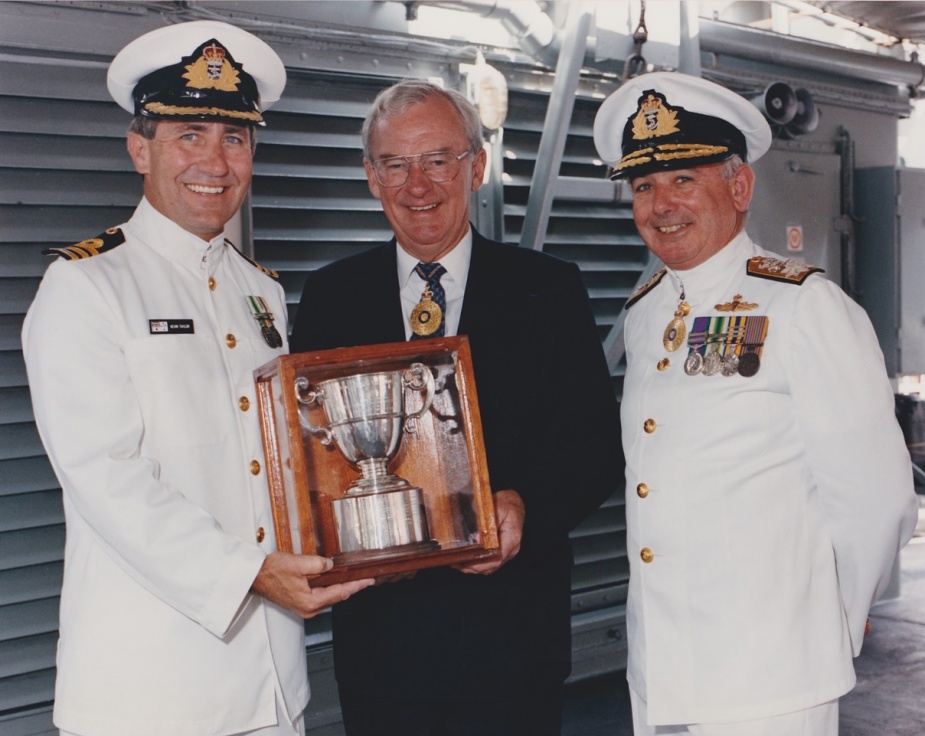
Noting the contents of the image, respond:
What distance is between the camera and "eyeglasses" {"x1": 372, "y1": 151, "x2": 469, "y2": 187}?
2.33 meters

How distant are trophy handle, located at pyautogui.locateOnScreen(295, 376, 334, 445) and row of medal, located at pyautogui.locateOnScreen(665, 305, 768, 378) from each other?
2.41 feet

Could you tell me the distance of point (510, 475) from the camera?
224cm

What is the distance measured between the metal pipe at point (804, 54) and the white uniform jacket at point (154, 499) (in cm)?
342

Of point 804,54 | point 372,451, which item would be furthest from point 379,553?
point 804,54

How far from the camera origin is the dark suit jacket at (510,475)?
2.17 metres

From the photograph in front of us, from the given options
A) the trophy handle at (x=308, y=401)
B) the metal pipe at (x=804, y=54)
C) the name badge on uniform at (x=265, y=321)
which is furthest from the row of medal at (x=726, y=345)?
the metal pipe at (x=804, y=54)

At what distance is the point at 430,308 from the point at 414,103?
1.46 feet

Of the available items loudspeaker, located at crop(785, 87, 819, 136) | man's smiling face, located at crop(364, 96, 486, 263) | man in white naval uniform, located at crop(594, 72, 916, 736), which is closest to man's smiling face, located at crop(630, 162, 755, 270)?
man in white naval uniform, located at crop(594, 72, 916, 736)

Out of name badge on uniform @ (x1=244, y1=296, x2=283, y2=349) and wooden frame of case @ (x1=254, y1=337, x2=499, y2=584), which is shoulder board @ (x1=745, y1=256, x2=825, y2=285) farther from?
name badge on uniform @ (x1=244, y1=296, x2=283, y2=349)

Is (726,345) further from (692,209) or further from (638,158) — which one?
(638,158)

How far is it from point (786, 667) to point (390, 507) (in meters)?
0.80

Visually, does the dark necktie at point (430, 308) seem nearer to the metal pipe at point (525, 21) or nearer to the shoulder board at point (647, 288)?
the shoulder board at point (647, 288)

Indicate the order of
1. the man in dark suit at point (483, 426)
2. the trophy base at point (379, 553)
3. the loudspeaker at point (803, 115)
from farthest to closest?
1. the loudspeaker at point (803, 115)
2. the man in dark suit at point (483, 426)
3. the trophy base at point (379, 553)

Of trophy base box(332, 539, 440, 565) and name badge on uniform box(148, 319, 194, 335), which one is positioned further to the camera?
name badge on uniform box(148, 319, 194, 335)
